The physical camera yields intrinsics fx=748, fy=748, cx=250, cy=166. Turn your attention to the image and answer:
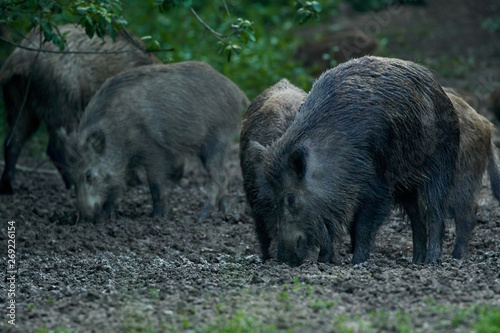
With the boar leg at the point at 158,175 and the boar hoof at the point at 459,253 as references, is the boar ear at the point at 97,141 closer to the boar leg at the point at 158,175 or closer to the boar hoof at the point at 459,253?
the boar leg at the point at 158,175

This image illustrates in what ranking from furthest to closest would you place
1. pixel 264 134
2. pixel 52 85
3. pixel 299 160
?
pixel 52 85 → pixel 264 134 → pixel 299 160

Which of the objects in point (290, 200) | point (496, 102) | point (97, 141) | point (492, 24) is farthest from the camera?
point (492, 24)

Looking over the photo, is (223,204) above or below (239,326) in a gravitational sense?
below

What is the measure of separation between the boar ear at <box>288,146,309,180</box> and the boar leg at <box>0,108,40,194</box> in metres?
4.34

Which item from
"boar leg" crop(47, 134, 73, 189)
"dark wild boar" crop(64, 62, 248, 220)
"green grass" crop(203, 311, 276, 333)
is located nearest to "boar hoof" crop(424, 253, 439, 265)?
"green grass" crop(203, 311, 276, 333)

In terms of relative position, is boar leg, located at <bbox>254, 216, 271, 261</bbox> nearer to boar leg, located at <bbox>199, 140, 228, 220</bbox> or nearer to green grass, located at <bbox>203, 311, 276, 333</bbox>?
green grass, located at <bbox>203, 311, 276, 333</bbox>

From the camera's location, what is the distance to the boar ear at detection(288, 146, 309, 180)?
5168mm

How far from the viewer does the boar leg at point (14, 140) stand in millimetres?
8516

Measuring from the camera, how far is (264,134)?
19.2ft

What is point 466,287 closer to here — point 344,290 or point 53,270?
point 344,290

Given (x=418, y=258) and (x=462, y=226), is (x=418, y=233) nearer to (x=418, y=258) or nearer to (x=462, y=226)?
(x=418, y=258)

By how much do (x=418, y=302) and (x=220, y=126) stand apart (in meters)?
4.28

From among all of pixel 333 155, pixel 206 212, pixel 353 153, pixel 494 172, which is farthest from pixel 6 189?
pixel 494 172

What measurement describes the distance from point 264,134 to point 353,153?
0.86 m
